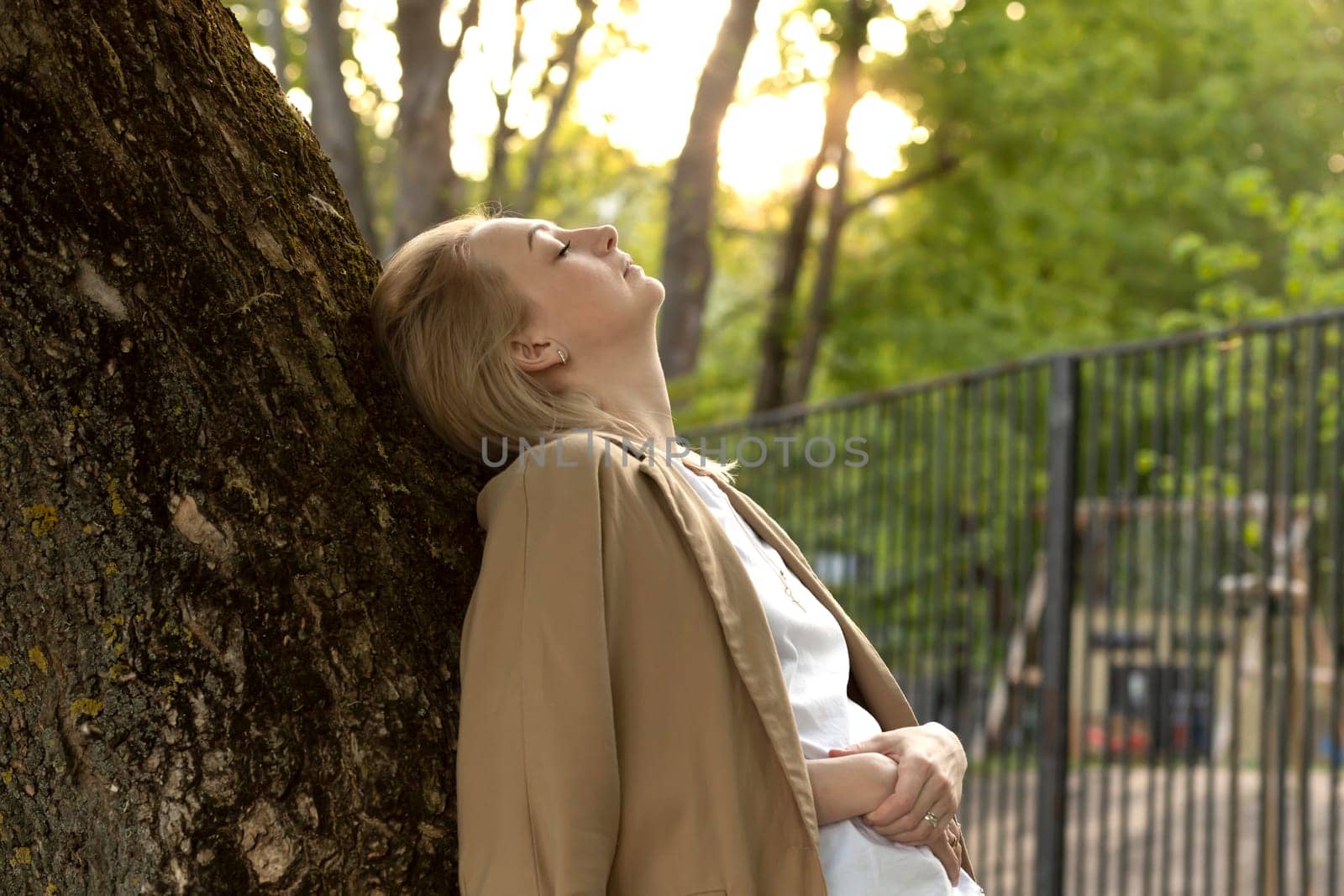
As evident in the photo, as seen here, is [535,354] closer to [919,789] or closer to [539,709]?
[539,709]

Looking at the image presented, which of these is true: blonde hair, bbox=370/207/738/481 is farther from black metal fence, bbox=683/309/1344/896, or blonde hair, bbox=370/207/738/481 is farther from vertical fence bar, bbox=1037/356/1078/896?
vertical fence bar, bbox=1037/356/1078/896

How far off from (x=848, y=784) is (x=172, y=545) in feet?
3.24

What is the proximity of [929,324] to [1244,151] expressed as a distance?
8.23 metres

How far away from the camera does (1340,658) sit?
4.32 m

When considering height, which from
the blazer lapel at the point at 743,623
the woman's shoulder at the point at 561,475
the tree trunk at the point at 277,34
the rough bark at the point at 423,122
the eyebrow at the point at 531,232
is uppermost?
the tree trunk at the point at 277,34

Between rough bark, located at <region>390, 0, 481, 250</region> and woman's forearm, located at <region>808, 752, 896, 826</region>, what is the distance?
20.9 ft

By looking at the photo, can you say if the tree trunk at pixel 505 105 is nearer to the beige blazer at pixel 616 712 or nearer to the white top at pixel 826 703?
the white top at pixel 826 703

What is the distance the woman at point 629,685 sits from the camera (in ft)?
5.55

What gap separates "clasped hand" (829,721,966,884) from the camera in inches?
74.7

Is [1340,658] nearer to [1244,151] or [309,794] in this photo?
[309,794]

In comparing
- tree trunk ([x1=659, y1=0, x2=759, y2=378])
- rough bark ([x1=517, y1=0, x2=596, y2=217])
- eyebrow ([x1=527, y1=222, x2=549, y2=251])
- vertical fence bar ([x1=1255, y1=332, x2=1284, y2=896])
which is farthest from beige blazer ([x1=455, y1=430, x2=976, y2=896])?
tree trunk ([x1=659, y1=0, x2=759, y2=378])

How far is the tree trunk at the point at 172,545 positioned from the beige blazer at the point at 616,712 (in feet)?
0.49

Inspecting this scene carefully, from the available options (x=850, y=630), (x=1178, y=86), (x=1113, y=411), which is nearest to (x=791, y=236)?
(x=1178, y=86)

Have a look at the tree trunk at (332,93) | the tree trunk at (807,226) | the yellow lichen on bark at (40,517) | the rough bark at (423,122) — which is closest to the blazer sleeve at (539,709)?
the yellow lichen on bark at (40,517)
